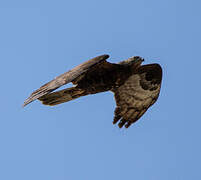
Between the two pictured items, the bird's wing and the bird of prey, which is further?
the bird of prey

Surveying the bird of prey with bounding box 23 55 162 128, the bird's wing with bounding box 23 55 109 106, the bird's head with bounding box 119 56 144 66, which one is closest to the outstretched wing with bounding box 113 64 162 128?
the bird of prey with bounding box 23 55 162 128

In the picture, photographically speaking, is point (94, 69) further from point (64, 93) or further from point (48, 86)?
point (48, 86)

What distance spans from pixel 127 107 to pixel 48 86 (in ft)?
10.9

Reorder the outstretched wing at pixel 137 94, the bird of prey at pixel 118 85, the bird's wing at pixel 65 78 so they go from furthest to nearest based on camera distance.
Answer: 1. the outstretched wing at pixel 137 94
2. the bird of prey at pixel 118 85
3. the bird's wing at pixel 65 78

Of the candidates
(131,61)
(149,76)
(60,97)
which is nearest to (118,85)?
(131,61)

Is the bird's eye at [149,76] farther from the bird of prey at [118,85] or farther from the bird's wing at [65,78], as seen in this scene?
the bird's wing at [65,78]

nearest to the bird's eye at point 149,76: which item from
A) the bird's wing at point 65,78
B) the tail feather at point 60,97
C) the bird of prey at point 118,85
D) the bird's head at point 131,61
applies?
the bird of prey at point 118,85

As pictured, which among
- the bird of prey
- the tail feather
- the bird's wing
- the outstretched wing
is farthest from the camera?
the outstretched wing

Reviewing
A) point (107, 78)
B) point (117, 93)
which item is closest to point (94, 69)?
point (107, 78)

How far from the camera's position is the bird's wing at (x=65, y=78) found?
12356 mm

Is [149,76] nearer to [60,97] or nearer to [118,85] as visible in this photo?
[118,85]

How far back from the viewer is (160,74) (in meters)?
15.3

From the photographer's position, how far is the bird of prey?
12.6 meters

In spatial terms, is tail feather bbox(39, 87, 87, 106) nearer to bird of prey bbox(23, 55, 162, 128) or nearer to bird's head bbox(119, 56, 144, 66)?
bird of prey bbox(23, 55, 162, 128)
